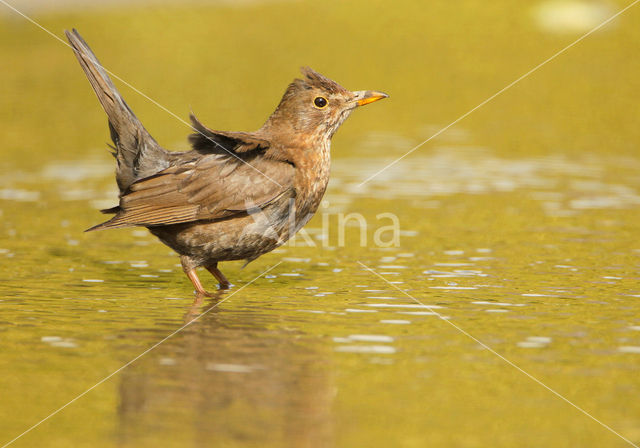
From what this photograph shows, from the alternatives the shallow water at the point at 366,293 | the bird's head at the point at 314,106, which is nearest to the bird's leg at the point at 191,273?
the shallow water at the point at 366,293

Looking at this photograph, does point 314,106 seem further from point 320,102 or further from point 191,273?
point 191,273

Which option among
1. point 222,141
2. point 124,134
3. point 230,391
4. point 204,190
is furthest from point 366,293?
point 230,391

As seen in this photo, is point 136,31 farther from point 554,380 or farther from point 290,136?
point 554,380

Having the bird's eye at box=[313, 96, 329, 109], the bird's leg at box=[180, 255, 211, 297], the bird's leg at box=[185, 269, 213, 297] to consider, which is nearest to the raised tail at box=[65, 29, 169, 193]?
the bird's leg at box=[180, 255, 211, 297]

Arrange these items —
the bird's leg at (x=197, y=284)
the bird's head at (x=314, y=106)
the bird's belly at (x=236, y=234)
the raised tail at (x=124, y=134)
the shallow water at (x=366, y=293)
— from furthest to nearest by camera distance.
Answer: the bird's head at (x=314, y=106), the raised tail at (x=124, y=134), the bird's leg at (x=197, y=284), the bird's belly at (x=236, y=234), the shallow water at (x=366, y=293)

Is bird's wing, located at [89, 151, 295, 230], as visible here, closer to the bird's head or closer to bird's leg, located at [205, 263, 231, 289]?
the bird's head

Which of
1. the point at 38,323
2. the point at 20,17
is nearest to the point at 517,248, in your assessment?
the point at 38,323

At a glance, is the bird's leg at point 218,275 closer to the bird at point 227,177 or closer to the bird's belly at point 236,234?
the bird at point 227,177
